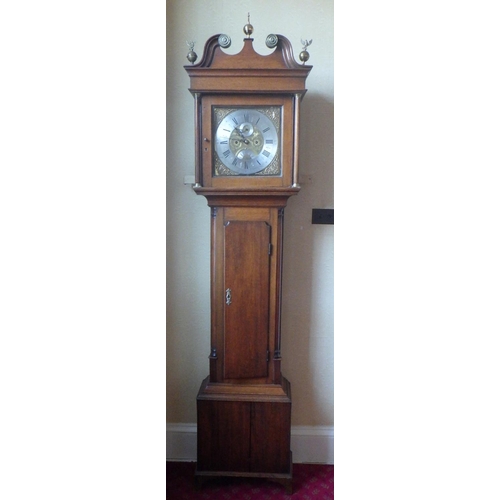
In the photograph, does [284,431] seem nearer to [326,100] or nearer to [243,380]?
[243,380]

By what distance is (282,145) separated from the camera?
1.40 metres

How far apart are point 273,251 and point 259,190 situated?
0.23 meters

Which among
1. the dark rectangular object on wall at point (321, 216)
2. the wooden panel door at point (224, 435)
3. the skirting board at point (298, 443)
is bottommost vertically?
the skirting board at point (298, 443)

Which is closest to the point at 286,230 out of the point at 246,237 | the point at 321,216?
the point at 321,216

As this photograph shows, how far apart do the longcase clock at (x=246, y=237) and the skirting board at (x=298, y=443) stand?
0.23 m

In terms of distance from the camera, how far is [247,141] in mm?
1412

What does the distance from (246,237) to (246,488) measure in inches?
38.6

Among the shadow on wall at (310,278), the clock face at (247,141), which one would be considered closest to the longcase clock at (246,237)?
the clock face at (247,141)

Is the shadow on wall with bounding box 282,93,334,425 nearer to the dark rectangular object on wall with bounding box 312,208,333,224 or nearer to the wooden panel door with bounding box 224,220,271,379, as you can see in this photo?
the dark rectangular object on wall with bounding box 312,208,333,224

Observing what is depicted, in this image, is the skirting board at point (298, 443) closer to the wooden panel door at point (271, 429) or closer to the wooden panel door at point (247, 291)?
the wooden panel door at point (271, 429)

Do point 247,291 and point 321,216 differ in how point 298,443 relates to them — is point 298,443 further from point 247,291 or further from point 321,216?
point 321,216

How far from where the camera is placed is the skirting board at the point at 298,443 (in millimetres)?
1696
